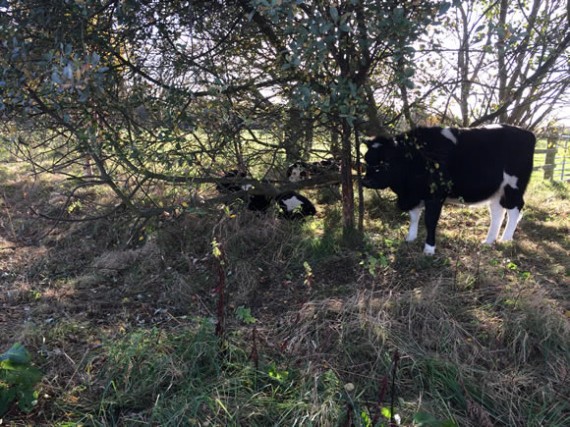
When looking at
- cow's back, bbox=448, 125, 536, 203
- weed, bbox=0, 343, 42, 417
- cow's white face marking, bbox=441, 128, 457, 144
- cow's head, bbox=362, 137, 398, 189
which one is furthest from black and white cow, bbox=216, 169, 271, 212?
weed, bbox=0, 343, 42, 417

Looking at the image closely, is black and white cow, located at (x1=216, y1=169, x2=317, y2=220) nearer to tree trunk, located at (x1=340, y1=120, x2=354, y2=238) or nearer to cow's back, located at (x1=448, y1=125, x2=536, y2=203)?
tree trunk, located at (x1=340, y1=120, x2=354, y2=238)

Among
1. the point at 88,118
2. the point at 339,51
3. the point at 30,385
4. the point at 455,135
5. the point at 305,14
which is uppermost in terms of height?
the point at 305,14

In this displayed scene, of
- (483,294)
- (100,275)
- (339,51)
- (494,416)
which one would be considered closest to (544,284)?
(483,294)

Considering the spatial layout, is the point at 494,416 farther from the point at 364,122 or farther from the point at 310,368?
the point at 364,122

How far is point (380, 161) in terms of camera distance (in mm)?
5145

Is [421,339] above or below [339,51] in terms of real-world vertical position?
below

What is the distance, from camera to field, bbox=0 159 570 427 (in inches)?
113

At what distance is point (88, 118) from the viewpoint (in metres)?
4.33

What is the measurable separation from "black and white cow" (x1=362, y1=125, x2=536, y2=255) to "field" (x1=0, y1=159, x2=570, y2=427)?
23.8 inches

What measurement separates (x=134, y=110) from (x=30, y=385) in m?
2.95

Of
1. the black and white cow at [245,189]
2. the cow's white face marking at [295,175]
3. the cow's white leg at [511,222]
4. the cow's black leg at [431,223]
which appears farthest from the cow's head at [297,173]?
the cow's white leg at [511,222]

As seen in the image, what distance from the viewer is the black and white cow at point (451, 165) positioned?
512cm

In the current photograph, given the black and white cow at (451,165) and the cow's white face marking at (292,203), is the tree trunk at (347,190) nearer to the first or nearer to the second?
the black and white cow at (451,165)

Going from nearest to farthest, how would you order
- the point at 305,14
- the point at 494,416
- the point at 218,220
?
the point at 494,416
the point at 305,14
the point at 218,220
